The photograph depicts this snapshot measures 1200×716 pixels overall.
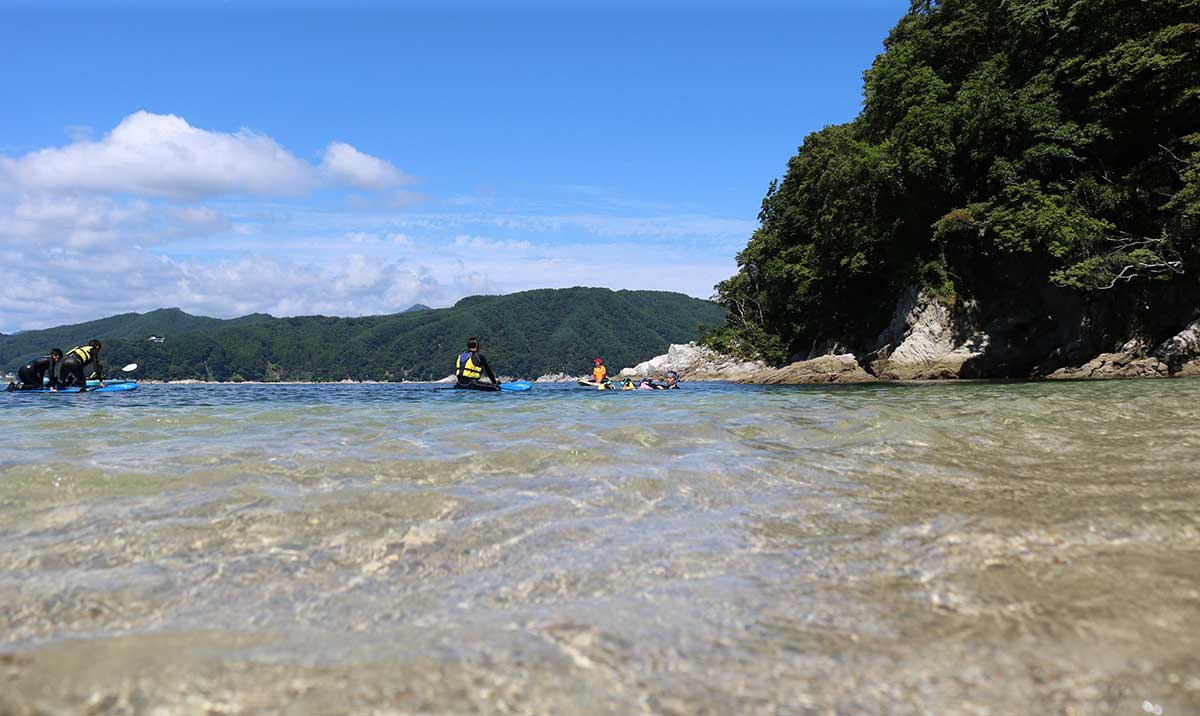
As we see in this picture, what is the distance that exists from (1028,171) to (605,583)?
33804 millimetres

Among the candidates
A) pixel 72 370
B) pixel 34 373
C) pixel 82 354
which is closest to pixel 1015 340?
pixel 82 354

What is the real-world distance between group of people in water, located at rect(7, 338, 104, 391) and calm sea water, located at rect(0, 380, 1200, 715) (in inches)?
790

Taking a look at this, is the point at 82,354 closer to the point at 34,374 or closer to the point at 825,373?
the point at 34,374

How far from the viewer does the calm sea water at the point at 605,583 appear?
6.65 feet

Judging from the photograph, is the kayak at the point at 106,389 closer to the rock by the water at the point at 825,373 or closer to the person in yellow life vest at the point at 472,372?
the person in yellow life vest at the point at 472,372

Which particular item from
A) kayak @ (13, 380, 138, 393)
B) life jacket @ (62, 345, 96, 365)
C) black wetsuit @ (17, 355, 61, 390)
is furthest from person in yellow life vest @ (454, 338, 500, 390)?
black wetsuit @ (17, 355, 61, 390)

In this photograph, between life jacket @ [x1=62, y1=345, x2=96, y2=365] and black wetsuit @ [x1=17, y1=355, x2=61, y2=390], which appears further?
black wetsuit @ [x1=17, y1=355, x2=61, y2=390]

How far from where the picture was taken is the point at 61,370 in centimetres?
2255

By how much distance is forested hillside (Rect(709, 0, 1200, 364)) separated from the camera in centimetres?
2561

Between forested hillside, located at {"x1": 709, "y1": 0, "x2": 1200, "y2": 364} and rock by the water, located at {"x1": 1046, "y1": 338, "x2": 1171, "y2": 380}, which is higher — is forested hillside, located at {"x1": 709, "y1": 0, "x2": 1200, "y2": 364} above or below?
above

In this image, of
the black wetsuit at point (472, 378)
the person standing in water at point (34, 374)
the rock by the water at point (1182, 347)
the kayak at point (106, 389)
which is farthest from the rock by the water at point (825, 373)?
the person standing in water at point (34, 374)

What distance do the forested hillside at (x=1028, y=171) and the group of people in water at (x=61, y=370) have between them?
35.6m

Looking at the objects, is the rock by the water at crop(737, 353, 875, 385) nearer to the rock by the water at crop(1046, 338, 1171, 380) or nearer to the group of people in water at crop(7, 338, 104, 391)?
the rock by the water at crop(1046, 338, 1171, 380)

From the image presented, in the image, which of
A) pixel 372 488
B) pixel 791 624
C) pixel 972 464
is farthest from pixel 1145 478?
pixel 372 488
